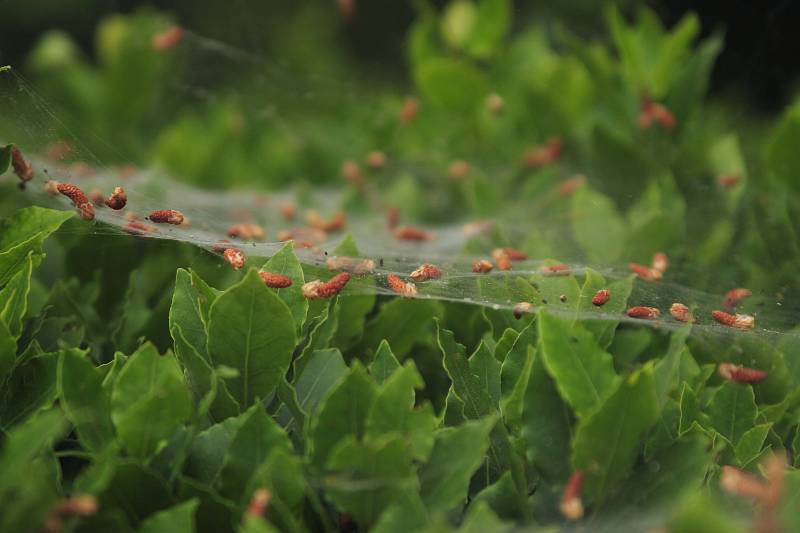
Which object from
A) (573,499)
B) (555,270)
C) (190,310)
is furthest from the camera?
→ (555,270)

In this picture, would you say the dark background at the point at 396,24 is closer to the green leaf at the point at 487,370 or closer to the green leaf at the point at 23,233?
the green leaf at the point at 23,233

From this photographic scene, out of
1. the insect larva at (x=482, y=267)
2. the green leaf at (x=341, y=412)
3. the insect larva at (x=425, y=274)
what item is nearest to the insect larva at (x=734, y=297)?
the insect larva at (x=482, y=267)

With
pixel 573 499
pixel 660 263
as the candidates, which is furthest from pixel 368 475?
pixel 660 263

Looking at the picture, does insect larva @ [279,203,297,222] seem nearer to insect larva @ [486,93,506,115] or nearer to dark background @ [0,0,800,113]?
insect larva @ [486,93,506,115]

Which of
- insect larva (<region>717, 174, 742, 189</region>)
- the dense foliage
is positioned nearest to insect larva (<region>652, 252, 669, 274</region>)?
the dense foliage

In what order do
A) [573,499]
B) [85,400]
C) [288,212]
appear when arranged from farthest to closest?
[288,212], [85,400], [573,499]

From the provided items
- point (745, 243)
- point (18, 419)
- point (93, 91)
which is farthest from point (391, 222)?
point (18, 419)

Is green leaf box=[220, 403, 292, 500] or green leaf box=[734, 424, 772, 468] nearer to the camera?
green leaf box=[220, 403, 292, 500]

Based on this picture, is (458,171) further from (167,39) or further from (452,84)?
(167,39)

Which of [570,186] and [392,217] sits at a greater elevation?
[570,186]
